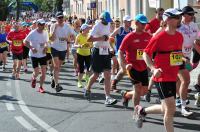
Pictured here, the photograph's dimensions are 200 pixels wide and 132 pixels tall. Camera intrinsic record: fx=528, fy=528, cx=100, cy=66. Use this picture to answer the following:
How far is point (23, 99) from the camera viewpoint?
488 inches

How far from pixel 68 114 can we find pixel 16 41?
8.18 metres

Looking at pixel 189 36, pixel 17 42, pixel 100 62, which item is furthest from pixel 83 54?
pixel 189 36

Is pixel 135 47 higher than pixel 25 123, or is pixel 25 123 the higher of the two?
pixel 135 47

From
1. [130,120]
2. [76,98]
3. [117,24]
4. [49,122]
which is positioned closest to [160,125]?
[130,120]

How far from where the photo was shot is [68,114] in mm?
10156

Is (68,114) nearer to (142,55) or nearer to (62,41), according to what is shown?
(142,55)

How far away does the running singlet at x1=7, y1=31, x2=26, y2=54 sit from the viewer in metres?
17.7

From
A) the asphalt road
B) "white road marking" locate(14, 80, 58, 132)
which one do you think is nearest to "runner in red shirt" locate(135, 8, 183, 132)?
the asphalt road

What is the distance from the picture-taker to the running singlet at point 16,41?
17.7m

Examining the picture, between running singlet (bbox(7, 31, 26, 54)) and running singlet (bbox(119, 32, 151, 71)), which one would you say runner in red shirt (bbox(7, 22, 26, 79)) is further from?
running singlet (bbox(119, 32, 151, 71))

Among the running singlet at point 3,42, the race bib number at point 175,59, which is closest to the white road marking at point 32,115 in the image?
the race bib number at point 175,59

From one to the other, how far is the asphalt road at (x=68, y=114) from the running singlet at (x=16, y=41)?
3.48 m

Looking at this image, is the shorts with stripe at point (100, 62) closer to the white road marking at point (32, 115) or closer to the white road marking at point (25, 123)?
the white road marking at point (32, 115)

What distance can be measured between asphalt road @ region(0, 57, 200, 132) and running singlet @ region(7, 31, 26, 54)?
3.48 meters
